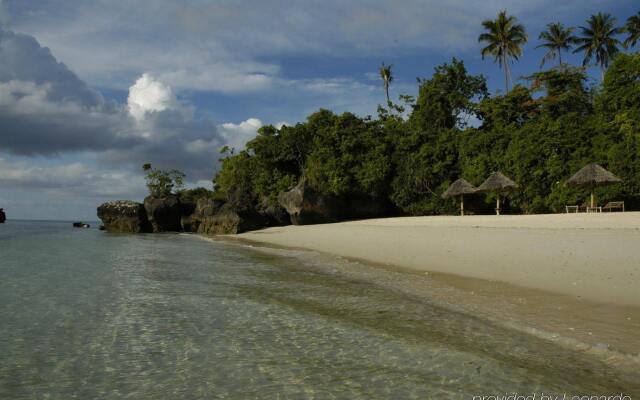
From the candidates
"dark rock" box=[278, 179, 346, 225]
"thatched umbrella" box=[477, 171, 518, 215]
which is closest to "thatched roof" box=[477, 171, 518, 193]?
"thatched umbrella" box=[477, 171, 518, 215]

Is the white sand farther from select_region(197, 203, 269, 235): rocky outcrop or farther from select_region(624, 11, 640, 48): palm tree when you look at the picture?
select_region(624, 11, 640, 48): palm tree

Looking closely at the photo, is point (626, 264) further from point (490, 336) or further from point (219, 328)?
point (219, 328)

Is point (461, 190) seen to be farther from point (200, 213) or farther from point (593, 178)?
point (200, 213)

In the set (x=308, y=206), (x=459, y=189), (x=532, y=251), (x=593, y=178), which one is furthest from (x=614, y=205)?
(x=308, y=206)

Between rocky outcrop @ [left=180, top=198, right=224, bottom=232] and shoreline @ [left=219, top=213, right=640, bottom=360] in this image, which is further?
rocky outcrop @ [left=180, top=198, right=224, bottom=232]

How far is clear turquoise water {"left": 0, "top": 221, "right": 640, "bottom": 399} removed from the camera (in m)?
3.92

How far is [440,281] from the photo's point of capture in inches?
370

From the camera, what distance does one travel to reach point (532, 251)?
11273 mm

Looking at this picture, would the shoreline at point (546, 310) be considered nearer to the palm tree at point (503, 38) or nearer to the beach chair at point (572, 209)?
the beach chair at point (572, 209)

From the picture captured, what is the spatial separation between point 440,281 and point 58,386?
7.35 meters

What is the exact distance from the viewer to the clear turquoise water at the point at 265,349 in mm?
3916

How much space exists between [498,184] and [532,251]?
15.7m

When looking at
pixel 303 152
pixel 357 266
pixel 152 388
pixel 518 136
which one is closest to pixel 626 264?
pixel 357 266

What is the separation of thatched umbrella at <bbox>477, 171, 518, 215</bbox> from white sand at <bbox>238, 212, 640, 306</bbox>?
20.1ft
